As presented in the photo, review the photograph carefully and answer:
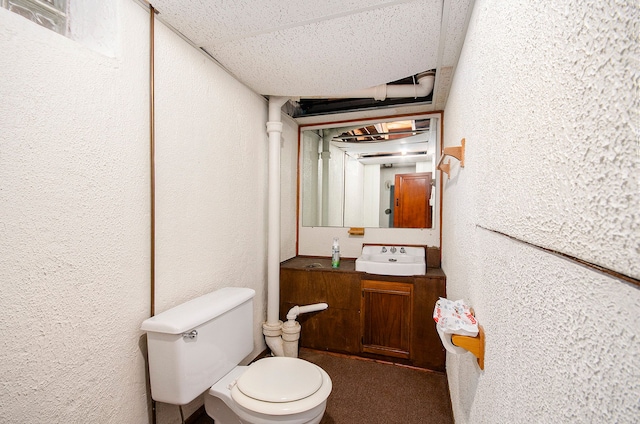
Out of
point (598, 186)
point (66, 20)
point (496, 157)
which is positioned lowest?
point (598, 186)

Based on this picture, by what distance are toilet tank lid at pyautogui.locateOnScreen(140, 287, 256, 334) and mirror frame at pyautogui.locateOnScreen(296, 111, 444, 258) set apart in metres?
1.21

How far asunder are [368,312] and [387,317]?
15 centimetres

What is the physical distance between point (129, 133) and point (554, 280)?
1.43 metres

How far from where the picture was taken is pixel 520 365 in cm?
52

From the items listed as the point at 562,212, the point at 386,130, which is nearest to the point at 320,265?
the point at 386,130

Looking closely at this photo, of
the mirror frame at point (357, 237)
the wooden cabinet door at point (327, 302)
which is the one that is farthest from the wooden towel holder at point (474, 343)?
the mirror frame at point (357, 237)

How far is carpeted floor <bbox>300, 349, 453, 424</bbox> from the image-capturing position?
158 cm

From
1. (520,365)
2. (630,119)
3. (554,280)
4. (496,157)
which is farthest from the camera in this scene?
(496,157)

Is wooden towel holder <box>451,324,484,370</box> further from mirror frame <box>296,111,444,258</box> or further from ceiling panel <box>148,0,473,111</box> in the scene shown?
mirror frame <box>296,111,444,258</box>

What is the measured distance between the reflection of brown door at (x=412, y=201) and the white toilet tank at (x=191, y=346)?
1.65 m

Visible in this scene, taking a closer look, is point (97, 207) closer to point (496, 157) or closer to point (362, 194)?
point (496, 157)

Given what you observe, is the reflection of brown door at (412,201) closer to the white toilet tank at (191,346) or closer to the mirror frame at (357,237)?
the mirror frame at (357,237)

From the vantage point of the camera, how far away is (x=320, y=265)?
238 cm

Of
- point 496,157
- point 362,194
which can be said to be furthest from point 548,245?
point 362,194
